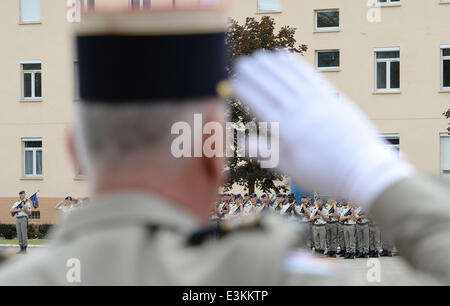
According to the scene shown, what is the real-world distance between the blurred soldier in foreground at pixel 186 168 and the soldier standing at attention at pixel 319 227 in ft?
78.8

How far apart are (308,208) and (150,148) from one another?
2448 cm

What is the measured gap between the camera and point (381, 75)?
32.0m

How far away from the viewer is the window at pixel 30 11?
35.2m

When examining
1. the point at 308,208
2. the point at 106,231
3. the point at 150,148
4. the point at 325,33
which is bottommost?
the point at 308,208

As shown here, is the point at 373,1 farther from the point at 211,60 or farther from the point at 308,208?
the point at 211,60

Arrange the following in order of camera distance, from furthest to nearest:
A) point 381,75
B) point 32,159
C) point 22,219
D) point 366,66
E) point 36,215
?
point 32,159 → point 36,215 → point 381,75 → point 366,66 → point 22,219

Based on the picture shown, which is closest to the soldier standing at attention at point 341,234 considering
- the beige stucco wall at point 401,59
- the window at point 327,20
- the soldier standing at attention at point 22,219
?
the beige stucco wall at point 401,59

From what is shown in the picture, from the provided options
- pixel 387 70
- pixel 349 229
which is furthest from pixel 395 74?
pixel 349 229

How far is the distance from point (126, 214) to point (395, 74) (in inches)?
1227

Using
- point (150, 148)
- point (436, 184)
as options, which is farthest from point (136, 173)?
point (436, 184)

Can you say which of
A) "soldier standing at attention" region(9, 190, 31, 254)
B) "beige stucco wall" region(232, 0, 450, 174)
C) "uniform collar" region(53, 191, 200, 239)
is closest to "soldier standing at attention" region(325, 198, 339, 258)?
"beige stucco wall" region(232, 0, 450, 174)

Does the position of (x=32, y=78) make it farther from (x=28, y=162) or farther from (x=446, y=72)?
(x=446, y=72)

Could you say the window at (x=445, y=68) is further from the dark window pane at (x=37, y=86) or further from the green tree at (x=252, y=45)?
the dark window pane at (x=37, y=86)
